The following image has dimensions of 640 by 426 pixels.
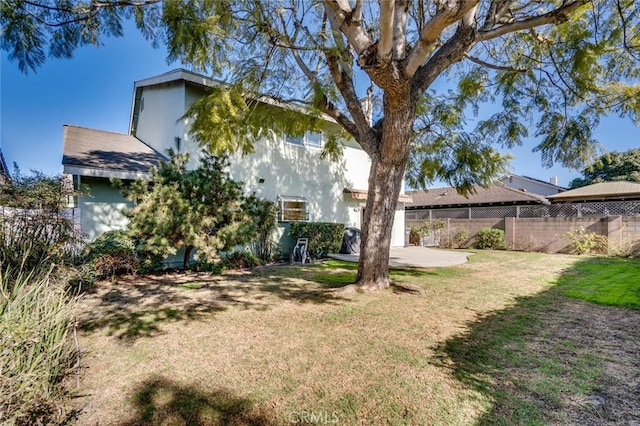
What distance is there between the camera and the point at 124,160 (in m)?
12.5

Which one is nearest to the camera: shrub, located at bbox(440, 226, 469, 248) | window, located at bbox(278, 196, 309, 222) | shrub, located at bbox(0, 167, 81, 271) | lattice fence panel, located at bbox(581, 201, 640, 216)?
shrub, located at bbox(0, 167, 81, 271)

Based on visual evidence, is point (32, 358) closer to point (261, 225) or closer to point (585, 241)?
point (261, 225)

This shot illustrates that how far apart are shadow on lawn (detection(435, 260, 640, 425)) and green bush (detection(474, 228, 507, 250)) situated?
13856 millimetres

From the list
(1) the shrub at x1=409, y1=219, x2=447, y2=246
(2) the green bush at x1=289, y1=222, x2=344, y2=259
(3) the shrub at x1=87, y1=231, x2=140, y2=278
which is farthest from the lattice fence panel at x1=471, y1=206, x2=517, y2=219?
(3) the shrub at x1=87, y1=231, x2=140, y2=278

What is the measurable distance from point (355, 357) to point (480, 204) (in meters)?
28.1

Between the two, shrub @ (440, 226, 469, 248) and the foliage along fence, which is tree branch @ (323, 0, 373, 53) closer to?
the foliage along fence

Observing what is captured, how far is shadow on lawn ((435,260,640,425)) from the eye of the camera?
3.46 m

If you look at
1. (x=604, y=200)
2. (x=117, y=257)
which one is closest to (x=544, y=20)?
(x=117, y=257)

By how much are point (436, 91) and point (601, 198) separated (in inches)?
839

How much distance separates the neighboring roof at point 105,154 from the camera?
35.4ft

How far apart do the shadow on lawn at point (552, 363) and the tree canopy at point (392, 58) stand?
3606 millimetres

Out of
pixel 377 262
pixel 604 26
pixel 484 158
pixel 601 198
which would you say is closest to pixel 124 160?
pixel 377 262

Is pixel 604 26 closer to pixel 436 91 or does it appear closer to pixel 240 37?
pixel 436 91

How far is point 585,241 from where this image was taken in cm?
1722
